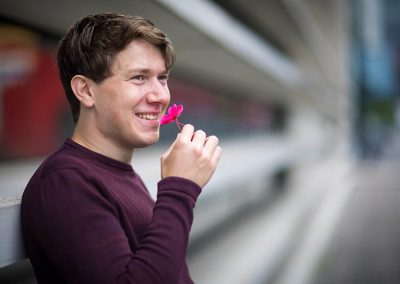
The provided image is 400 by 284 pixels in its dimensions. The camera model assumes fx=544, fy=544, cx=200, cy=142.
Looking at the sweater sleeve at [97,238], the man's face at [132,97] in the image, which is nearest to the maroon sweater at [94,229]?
the sweater sleeve at [97,238]

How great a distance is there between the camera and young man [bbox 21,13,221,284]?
2.93 feet

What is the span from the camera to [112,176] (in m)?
1.07

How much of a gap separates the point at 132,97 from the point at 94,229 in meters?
0.28

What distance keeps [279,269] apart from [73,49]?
344cm

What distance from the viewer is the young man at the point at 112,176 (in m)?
0.89

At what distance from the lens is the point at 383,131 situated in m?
22.8

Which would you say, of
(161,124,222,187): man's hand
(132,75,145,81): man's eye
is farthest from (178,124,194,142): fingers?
(132,75,145,81): man's eye

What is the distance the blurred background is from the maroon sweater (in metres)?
0.13

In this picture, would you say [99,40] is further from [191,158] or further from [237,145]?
[237,145]

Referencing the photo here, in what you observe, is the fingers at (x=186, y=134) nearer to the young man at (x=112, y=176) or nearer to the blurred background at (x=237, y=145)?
the young man at (x=112, y=176)

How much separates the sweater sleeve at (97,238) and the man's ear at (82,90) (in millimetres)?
173

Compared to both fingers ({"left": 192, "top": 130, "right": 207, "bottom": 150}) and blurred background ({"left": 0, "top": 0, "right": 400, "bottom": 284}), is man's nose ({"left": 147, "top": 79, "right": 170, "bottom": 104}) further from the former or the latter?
blurred background ({"left": 0, "top": 0, "right": 400, "bottom": 284})

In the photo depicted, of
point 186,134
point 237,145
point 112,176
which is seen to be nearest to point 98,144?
point 112,176

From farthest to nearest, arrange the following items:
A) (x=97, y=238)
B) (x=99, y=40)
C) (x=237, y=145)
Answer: (x=237, y=145) → (x=99, y=40) → (x=97, y=238)
